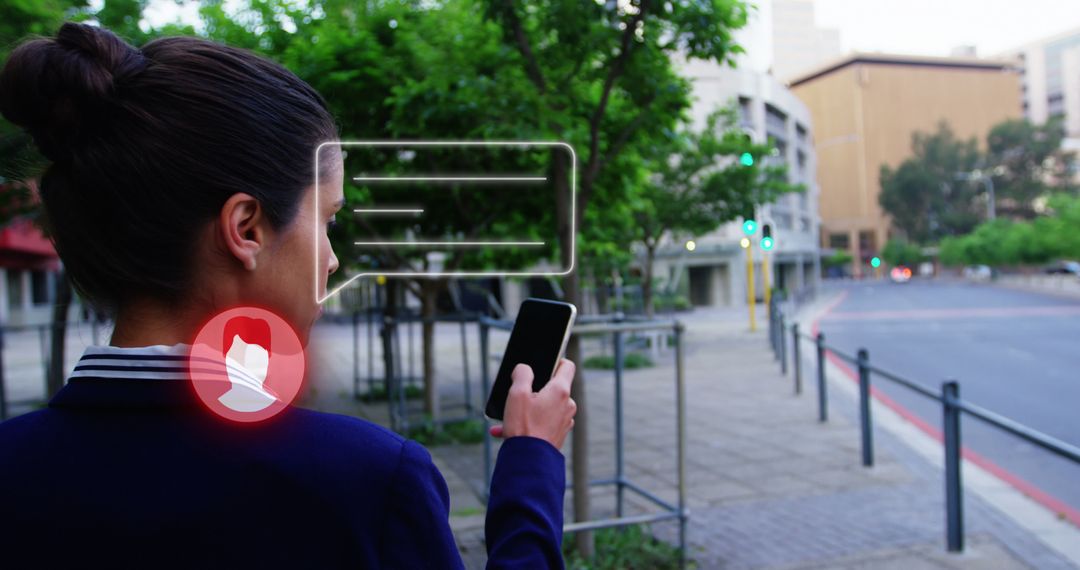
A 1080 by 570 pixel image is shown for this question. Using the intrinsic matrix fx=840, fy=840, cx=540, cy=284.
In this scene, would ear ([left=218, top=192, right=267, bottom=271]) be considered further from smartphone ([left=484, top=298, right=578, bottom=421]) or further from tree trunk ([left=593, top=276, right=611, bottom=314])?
tree trunk ([left=593, top=276, right=611, bottom=314])

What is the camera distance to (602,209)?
6.83 metres

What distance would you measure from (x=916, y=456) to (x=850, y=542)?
9.56ft

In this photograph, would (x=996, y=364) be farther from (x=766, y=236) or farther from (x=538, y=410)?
(x=538, y=410)

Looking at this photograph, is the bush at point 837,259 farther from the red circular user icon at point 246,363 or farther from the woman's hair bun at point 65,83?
the woman's hair bun at point 65,83

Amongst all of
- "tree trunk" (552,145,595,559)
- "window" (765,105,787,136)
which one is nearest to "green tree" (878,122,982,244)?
"window" (765,105,787,136)

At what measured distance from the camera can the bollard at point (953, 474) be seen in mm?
4758

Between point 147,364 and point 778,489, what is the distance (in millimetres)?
6038

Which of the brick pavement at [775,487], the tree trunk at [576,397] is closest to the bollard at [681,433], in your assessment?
the brick pavement at [775,487]

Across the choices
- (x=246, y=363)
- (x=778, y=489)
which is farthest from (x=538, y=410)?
(x=778, y=489)

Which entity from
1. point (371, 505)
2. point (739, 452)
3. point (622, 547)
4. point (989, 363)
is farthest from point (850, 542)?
point (989, 363)

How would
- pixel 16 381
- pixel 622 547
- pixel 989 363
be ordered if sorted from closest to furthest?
pixel 622 547
pixel 989 363
pixel 16 381

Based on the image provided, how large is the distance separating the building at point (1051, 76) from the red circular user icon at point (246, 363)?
12448cm

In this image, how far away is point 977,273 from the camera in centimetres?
7831

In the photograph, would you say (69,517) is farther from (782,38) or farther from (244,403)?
(782,38)
